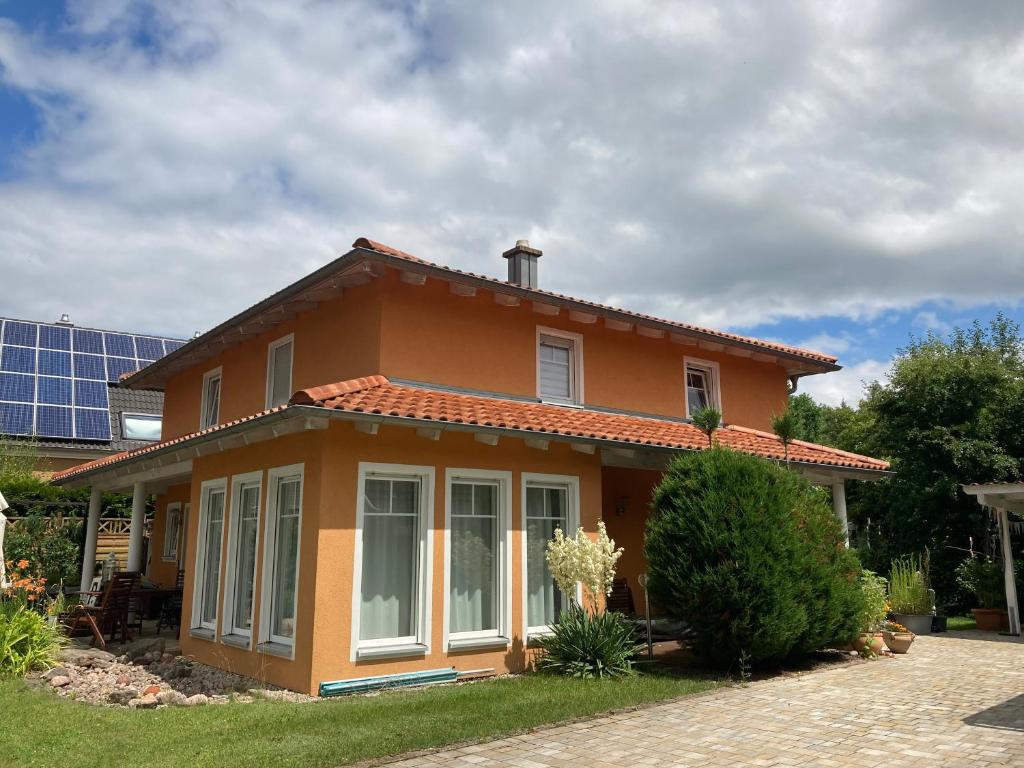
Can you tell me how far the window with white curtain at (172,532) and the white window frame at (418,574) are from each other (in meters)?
12.1

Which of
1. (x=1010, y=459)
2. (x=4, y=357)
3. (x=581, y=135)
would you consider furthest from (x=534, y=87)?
(x=4, y=357)

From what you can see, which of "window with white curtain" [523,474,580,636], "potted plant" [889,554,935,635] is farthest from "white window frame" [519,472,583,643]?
"potted plant" [889,554,935,635]

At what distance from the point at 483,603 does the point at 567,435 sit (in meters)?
2.50

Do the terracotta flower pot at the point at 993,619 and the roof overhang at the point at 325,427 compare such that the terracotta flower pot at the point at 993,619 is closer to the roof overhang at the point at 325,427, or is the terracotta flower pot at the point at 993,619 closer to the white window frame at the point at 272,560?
the roof overhang at the point at 325,427

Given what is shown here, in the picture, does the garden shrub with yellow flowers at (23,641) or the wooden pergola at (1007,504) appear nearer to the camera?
the garden shrub with yellow flowers at (23,641)

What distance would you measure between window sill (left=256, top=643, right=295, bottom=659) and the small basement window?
56.9 feet

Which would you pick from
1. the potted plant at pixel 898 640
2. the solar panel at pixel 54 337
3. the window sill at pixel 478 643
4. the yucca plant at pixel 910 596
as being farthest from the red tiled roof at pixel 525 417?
the solar panel at pixel 54 337

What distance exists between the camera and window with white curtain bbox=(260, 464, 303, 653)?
9.62 m

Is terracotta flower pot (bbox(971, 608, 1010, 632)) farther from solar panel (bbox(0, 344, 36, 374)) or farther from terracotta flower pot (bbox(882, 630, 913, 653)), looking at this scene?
solar panel (bbox(0, 344, 36, 374))

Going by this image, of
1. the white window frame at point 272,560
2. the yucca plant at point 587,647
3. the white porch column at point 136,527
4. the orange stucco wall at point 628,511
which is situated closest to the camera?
the white window frame at point 272,560

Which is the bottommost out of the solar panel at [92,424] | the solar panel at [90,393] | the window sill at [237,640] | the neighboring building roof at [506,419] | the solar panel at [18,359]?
the window sill at [237,640]

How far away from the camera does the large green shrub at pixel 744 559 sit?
9.27m

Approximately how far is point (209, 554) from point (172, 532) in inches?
351

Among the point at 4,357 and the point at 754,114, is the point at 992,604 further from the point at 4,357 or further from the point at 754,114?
the point at 4,357
